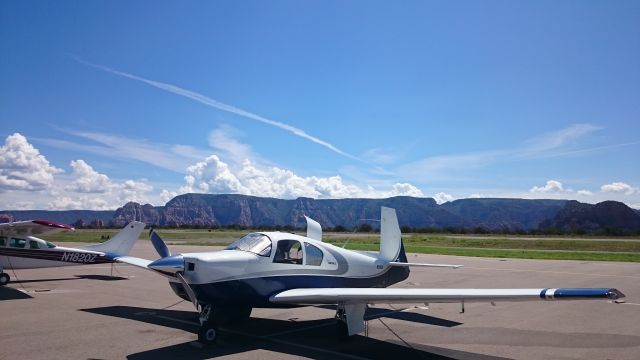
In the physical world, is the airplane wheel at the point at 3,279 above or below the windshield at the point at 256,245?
below

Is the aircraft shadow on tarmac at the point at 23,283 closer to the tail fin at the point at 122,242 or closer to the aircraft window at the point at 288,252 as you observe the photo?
the tail fin at the point at 122,242

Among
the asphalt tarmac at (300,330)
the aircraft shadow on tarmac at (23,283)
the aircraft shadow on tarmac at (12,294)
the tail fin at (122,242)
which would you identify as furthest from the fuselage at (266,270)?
the tail fin at (122,242)

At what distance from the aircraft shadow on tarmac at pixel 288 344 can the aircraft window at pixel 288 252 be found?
160 centimetres

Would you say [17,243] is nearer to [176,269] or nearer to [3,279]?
[3,279]

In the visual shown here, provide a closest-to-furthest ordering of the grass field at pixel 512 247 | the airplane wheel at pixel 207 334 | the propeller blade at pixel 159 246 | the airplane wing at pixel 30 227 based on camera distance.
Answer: the airplane wheel at pixel 207 334 → the propeller blade at pixel 159 246 → the airplane wing at pixel 30 227 → the grass field at pixel 512 247

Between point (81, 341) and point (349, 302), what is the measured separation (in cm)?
533

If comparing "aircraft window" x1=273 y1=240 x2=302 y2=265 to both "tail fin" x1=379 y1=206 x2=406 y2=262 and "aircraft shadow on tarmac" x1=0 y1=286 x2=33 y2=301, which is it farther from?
"aircraft shadow on tarmac" x1=0 y1=286 x2=33 y2=301

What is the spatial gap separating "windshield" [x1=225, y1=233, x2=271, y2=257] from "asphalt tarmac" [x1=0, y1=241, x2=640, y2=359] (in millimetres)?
1792

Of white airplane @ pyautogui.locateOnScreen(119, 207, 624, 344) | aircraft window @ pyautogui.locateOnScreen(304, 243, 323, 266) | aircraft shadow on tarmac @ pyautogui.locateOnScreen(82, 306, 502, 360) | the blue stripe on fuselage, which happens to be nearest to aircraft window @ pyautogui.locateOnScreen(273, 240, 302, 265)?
white airplane @ pyautogui.locateOnScreen(119, 207, 624, 344)

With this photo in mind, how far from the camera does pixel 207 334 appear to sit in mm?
8805

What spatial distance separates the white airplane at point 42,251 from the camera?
53.9ft

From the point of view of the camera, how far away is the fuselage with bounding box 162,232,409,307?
29.2 feet

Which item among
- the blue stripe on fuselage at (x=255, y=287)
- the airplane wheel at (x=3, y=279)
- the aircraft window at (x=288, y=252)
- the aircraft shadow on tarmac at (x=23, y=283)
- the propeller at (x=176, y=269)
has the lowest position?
the aircraft shadow on tarmac at (x=23, y=283)

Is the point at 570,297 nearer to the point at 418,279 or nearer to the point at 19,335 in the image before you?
the point at 19,335
